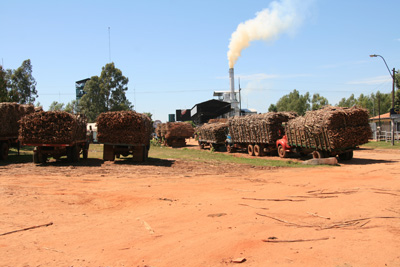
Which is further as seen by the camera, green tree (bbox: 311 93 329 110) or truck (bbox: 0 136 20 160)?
green tree (bbox: 311 93 329 110)

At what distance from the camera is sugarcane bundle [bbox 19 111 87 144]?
1731 centimetres

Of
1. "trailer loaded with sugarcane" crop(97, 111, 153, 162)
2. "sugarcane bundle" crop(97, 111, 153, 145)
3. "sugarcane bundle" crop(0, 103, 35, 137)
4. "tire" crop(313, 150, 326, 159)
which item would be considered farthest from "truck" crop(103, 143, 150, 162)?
"tire" crop(313, 150, 326, 159)

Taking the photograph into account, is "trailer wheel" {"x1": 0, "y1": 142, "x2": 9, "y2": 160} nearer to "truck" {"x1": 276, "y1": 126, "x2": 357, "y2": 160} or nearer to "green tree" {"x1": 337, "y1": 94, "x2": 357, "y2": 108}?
"truck" {"x1": 276, "y1": 126, "x2": 357, "y2": 160}

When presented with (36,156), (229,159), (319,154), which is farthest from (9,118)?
(319,154)

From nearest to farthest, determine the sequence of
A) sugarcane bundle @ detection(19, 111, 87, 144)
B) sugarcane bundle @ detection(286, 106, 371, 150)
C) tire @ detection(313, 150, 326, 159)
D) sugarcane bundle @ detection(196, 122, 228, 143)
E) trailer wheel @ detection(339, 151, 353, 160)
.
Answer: sugarcane bundle @ detection(19, 111, 87, 144)
sugarcane bundle @ detection(286, 106, 371, 150)
tire @ detection(313, 150, 326, 159)
trailer wheel @ detection(339, 151, 353, 160)
sugarcane bundle @ detection(196, 122, 228, 143)

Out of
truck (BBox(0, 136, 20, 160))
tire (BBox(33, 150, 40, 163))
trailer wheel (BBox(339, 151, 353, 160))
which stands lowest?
trailer wheel (BBox(339, 151, 353, 160))

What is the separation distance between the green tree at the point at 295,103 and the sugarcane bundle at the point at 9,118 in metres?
81.2

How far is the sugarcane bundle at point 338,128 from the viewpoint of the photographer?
18.7 meters

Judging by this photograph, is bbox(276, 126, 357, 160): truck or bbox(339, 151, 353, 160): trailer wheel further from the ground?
bbox(276, 126, 357, 160): truck

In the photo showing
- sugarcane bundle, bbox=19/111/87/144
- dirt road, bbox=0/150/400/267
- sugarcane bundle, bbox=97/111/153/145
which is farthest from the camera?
sugarcane bundle, bbox=97/111/153/145

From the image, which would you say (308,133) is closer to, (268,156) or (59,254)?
(268,156)

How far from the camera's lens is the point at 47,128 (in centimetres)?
1739

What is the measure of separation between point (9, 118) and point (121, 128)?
6.99 m

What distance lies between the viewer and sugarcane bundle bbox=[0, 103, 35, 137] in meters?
19.8
